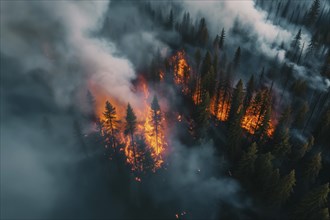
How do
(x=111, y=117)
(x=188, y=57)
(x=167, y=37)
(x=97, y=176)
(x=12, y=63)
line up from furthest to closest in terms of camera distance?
(x=167, y=37), (x=188, y=57), (x=12, y=63), (x=97, y=176), (x=111, y=117)

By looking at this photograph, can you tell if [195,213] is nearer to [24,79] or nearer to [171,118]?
[171,118]

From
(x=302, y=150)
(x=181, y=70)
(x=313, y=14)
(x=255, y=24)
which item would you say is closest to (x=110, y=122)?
(x=181, y=70)

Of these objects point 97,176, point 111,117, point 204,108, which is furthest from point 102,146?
point 204,108

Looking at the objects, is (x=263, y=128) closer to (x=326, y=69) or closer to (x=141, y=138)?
(x=141, y=138)

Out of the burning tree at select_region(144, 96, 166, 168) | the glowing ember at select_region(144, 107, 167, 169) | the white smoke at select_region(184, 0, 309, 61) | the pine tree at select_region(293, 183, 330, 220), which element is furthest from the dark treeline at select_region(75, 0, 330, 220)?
the white smoke at select_region(184, 0, 309, 61)

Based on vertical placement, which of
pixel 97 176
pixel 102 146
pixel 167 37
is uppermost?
pixel 167 37

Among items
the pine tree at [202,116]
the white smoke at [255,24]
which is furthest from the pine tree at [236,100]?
the white smoke at [255,24]
